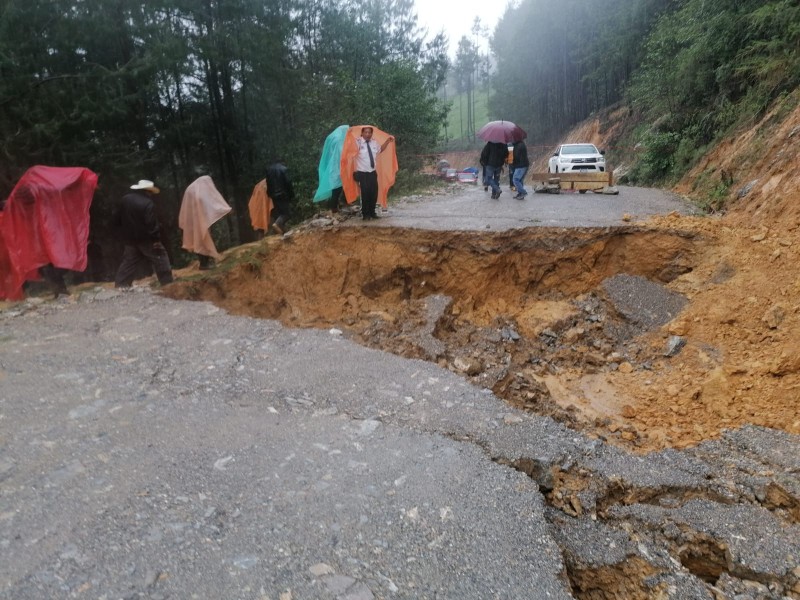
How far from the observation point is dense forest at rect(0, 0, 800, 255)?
10195 mm

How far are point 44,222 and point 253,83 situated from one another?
10.4 meters

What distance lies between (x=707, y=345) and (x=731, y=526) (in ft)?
10.2

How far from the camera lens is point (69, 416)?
12.3ft

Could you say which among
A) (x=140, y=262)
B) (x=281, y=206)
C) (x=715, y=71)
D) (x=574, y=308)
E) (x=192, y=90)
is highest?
(x=192, y=90)

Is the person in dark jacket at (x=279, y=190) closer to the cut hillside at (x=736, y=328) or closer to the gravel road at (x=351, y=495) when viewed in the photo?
the gravel road at (x=351, y=495)

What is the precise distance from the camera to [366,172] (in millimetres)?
8578

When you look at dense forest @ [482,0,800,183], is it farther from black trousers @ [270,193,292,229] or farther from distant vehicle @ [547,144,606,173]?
black trousers @ [270,193,292,229]

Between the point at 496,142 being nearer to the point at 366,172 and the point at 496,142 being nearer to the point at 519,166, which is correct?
the point at 519,166

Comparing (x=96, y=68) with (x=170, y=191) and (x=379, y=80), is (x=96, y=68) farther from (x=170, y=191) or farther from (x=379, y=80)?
(x=379, y=80)

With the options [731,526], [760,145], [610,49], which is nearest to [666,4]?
[610,49]

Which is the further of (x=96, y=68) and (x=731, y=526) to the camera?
(x=96, y=68)

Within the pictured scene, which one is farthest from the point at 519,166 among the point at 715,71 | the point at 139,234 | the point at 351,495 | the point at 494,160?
the point at 351,495

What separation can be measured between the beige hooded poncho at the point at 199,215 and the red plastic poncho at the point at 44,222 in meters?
1.34

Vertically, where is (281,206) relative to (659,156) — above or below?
below
